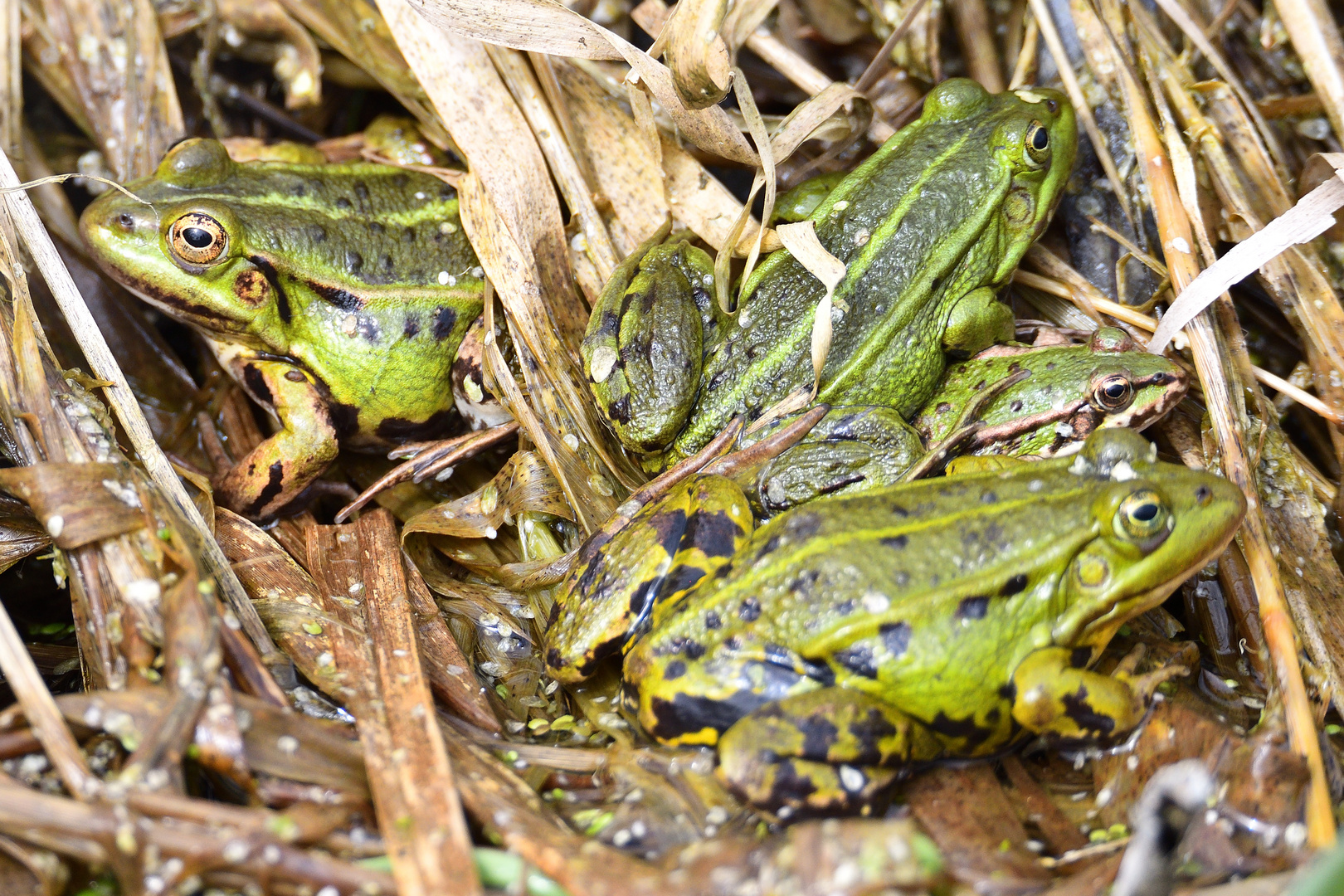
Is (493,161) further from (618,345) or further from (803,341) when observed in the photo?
(803,341)

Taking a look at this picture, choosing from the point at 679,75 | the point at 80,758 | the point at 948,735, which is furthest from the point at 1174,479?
the point at 80,758

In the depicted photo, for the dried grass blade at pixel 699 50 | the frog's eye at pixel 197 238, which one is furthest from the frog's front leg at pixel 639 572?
the frog's eye at pixel 197 238

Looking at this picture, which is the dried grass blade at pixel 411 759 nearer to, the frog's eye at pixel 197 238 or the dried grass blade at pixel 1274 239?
the frog's eye at pixel 197 238

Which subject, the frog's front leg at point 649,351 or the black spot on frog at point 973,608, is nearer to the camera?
the black spot on frog at point 973,608

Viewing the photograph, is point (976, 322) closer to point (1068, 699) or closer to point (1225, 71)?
point (1225, 71)

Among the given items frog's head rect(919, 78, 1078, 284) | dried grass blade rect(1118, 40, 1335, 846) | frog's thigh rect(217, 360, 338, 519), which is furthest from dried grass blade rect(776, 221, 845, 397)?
frog's thigh rect(217, 360, 338, 519)

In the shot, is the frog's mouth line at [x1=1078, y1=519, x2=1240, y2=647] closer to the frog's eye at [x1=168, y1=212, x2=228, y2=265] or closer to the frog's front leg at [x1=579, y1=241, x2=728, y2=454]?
the frog's front leg at [x1=579, y1=241, x2=728, y2=454]

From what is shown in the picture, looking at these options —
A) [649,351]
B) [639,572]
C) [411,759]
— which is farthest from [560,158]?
[411,759]

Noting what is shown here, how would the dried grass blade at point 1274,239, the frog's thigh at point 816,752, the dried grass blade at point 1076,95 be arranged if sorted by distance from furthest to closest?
the dried grass blade at point 1076,95 < the dried grass blade at point 1274,239 < the frog's thigh at point 816,752
